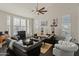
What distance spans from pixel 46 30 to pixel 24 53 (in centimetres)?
82

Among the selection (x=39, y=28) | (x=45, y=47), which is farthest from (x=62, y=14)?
(x=45, y=47)

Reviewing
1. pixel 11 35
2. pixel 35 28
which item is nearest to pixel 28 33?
pixel 35 28

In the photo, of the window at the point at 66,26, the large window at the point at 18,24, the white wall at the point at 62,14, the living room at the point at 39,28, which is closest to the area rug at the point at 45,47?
the living room at the point at 39,28

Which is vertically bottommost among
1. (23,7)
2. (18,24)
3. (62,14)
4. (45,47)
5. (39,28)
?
(45,47)

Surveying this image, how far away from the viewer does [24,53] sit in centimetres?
269

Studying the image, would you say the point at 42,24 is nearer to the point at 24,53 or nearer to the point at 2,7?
the point at 24,53

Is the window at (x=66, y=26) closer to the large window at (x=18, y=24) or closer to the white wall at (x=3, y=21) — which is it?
the large window at (x=18, y=24)

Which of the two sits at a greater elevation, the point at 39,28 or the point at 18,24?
the point at 18,24

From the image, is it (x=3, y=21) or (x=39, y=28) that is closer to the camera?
(x=3, y=21)

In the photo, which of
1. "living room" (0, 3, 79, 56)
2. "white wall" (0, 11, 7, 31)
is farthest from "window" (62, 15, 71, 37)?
"white wall" (0, 11, 7, 31)

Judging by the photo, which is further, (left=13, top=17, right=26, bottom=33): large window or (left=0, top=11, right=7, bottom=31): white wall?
(left=13, top=17, right=26, bottom=33): large window

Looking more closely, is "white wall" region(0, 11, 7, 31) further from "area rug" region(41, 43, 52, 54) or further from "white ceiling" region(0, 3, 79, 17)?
"area rug" region(41, 43, 52, 54)

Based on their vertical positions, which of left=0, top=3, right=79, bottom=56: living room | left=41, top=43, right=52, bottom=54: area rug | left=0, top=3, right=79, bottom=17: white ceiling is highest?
left=0, top=3, right=79, bottom=17: white ceiling

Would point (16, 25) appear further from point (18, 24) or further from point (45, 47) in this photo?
point (45, 47)
